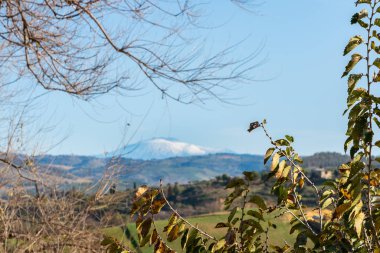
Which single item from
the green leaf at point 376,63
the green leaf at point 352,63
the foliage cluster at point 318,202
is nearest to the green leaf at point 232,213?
the foliage cluster at point 318,202

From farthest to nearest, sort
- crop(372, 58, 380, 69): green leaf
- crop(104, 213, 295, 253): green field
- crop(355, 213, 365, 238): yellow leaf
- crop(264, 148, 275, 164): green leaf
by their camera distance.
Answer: crop(104, 213, 295, 253): green field
crop(264, 148, 275, 164): green leaf
crop(372, 58, 380, 69): green leaf
crop(355, 213, 365, 238): yellow leaf

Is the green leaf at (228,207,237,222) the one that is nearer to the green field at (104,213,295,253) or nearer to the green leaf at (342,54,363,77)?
the green field at (104,213,295,253)

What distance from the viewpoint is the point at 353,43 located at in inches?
93.0

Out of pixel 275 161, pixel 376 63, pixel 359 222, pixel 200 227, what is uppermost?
pixel 376 63

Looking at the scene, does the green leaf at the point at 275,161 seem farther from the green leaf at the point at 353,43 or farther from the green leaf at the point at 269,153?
the green leaf at the point at 353,43

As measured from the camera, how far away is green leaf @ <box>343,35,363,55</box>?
7.73 feet

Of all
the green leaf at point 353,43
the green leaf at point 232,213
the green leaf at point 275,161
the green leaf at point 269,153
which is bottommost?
the green leaf at point 232,213

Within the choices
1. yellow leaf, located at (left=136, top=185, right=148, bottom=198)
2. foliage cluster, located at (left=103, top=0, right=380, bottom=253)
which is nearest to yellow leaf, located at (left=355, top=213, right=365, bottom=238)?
foliage cluster, located at (left=103, top=0, right=380, bottom=253)

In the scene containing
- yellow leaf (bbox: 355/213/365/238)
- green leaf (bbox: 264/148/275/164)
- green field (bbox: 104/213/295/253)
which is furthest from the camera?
green field (bbox: 104/213/295/253)

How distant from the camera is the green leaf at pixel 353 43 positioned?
2.36 m

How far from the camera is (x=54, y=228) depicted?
7137 millimetres

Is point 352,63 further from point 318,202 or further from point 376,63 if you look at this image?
point 318,202

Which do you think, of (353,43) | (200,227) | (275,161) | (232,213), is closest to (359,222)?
(275,161)

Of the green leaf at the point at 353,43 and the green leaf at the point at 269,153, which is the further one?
the green leaf at the point at 269,153
